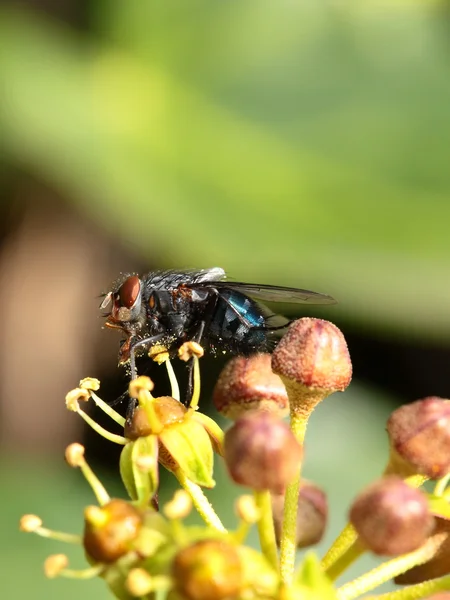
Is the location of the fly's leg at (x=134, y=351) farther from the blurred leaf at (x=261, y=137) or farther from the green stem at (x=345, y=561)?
the blurred leaf at (x=261, y=137)

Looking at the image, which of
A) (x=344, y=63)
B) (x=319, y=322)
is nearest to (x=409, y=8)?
(x=344, y=63)

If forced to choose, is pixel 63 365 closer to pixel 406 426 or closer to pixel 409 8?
pixel 409 8

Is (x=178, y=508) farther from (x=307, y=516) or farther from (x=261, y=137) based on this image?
(x=261, y=137)

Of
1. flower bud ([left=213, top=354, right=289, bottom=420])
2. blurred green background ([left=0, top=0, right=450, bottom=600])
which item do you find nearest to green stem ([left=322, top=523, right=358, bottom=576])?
flower bud ([left=213, top=354, right=289, bottom=420])

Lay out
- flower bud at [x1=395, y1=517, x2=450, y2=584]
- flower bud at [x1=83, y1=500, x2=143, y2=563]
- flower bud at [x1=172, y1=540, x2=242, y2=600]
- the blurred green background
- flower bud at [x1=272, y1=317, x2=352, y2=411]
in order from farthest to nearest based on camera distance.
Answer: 1. the blurred green background
2. flower bud at [x1=272, y1=317, x2=352, y2=411]
3. flower bud at [x1=395, y1=517, x2=450, y2=584]
4. flower bud at [x1=83, y1=500, x2=143, y2=563]
5. flower bud at [x1=172, y1=540, x2=242, y2=600]

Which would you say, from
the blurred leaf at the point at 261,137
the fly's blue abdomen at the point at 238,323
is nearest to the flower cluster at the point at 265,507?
the fly's blue abdomen at the point at 238,323

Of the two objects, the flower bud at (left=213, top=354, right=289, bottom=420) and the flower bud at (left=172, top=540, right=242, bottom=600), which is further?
the flower bud at (left=213, top=354, right=289, bottom=420)

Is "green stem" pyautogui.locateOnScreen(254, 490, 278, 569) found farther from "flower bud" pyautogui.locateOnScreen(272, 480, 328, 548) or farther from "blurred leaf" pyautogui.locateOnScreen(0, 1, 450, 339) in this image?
"blurred leaf" pyautogui.locateOnScreen(0, 1, 450, 339)
